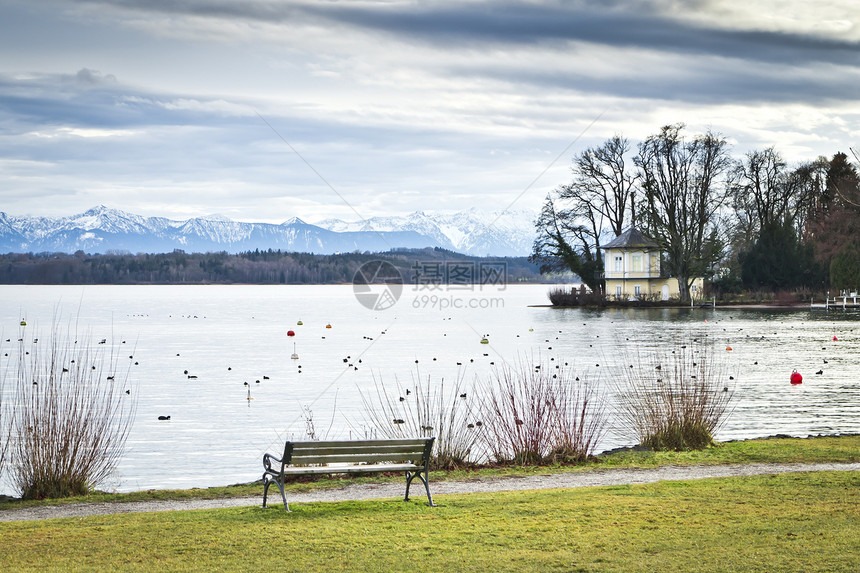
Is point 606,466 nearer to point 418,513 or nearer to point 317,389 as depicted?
point 418,513

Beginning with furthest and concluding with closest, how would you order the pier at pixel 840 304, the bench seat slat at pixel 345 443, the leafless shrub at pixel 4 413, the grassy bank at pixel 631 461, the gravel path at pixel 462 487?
the pier at pixel 840 304 < the leafless shrub at pixel 4 413 < the grassy bank at pixel 631 461 < the gravel path at pixel 462 487 < the bench seat slat at pixel 345 443

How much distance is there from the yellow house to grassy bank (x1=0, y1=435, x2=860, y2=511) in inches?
2606

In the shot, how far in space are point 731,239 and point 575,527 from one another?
275 ft

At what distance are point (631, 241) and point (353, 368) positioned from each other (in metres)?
52.2

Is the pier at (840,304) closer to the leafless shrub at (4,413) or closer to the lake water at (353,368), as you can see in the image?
the lake water at (353,368)

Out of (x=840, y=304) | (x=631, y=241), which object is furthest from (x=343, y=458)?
(x=631, y=241)

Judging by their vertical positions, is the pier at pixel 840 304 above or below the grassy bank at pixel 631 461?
above

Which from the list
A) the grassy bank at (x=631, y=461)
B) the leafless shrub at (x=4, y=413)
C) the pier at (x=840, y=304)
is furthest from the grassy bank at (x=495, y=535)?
the pier at (x=840, y=304)

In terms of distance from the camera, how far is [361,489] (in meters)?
12.6

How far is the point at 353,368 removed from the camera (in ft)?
112

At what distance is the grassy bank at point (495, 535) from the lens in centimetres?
801

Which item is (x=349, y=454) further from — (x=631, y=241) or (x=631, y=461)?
(x=631, y=241)

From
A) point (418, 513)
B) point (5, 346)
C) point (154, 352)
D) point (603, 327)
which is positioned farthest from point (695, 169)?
point (418, 513)

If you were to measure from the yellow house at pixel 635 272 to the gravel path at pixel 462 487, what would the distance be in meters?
68.4
